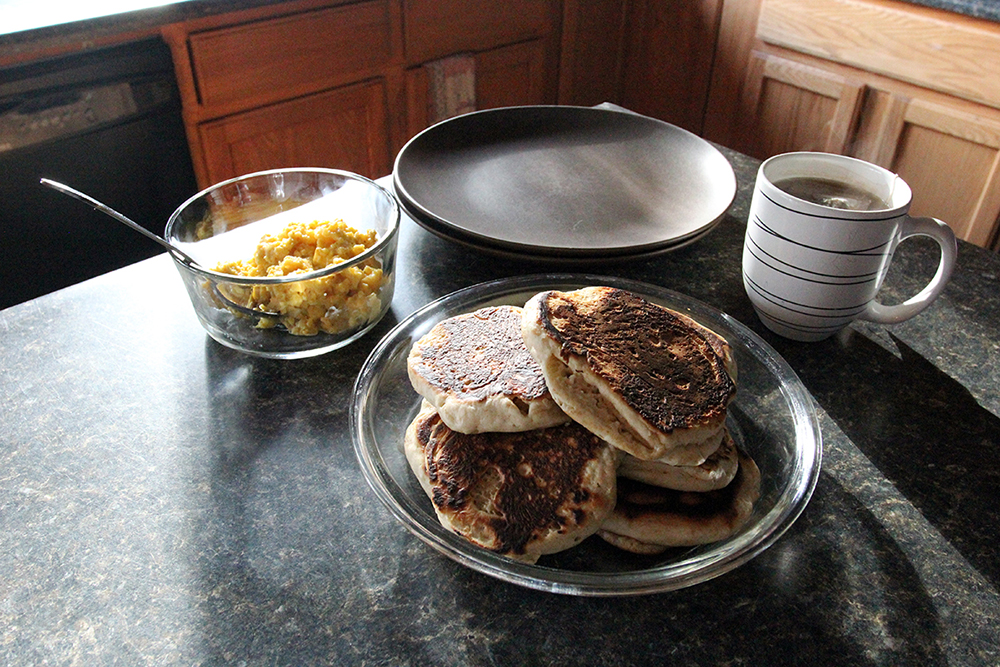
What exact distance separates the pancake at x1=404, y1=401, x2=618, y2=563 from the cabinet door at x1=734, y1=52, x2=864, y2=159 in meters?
1.93

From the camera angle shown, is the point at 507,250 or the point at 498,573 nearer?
the point at 498,573

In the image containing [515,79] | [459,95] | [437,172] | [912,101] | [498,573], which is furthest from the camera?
[515,79]

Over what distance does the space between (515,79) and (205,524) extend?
2244 mm

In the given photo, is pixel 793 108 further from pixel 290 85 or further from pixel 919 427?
pixel 919 427

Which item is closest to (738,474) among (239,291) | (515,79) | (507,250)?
(507,250)

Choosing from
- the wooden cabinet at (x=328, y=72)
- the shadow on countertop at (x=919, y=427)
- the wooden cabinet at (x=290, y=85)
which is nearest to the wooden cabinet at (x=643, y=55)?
the wooden cabinet at (x=328, y=72)

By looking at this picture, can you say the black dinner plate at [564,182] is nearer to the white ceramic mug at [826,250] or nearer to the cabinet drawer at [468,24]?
the white ceramic mug at [826,250]

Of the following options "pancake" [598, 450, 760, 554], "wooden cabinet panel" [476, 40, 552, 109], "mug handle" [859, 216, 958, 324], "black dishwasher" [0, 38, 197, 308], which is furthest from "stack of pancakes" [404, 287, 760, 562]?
"wooden cabinet panel" [476, 40, 552, 109]

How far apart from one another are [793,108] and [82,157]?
2.01 metres

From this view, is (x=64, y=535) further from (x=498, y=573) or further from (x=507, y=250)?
(x=507, y=250)

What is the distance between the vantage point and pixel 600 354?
612 millimetres

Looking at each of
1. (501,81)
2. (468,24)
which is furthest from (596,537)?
(501,81)

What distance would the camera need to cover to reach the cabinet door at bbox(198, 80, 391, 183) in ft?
6.21

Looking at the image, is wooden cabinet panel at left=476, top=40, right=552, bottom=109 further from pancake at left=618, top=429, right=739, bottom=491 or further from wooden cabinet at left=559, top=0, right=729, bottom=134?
pancake at left=618, top=429, right=739, bottom=491
